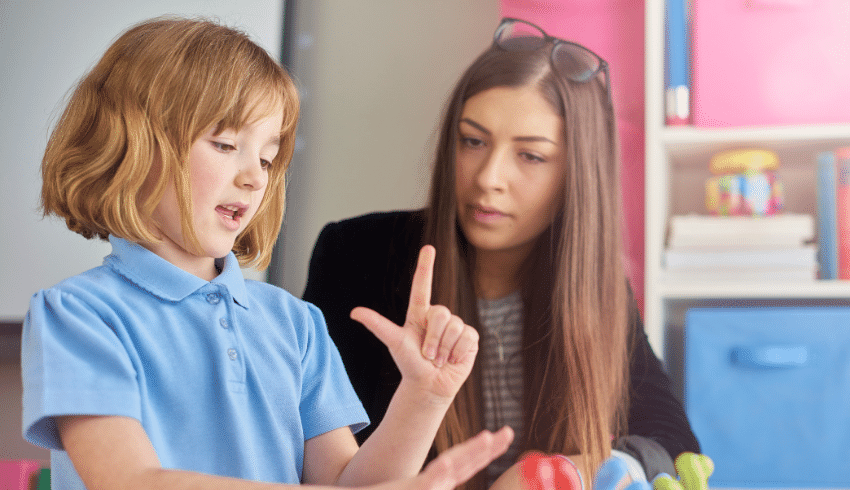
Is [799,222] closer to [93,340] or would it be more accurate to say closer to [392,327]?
[392,327]

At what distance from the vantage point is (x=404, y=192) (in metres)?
1.35

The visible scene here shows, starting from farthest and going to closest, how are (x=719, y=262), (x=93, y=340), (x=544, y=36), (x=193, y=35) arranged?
(x=719, y=262) → (x=544, y=36) → (x=193, y=35) → (x=93, y=340)

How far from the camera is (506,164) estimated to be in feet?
3.33

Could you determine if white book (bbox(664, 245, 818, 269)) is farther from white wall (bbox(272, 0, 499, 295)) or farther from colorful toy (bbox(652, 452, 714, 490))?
colorful toy (bbox(652, 452, 714, 490))

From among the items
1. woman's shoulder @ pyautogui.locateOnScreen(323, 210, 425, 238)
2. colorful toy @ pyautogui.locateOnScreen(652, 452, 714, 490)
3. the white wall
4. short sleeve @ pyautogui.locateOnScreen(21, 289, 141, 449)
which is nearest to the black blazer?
woman's shoulder @ pyautogui.locateOnScreen(323, 210, 425, 238)

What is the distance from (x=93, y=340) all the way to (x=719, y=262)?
1.02 m

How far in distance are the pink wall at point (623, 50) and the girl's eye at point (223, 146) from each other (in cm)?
86

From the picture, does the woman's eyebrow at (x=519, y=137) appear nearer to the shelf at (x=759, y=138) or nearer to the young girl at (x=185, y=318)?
the shelf at (x=759, y=138)

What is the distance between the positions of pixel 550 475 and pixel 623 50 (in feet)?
3.16

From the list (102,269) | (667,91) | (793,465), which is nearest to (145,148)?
(102,269)

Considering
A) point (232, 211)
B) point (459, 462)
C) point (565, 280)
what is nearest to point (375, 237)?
point (565, 280)

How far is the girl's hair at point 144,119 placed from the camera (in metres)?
0.56

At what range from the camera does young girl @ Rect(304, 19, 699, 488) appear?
1.01 m

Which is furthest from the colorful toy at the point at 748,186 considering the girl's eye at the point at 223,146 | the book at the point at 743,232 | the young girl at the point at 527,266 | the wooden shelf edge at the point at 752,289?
the girl's eye at the point at 223,146
